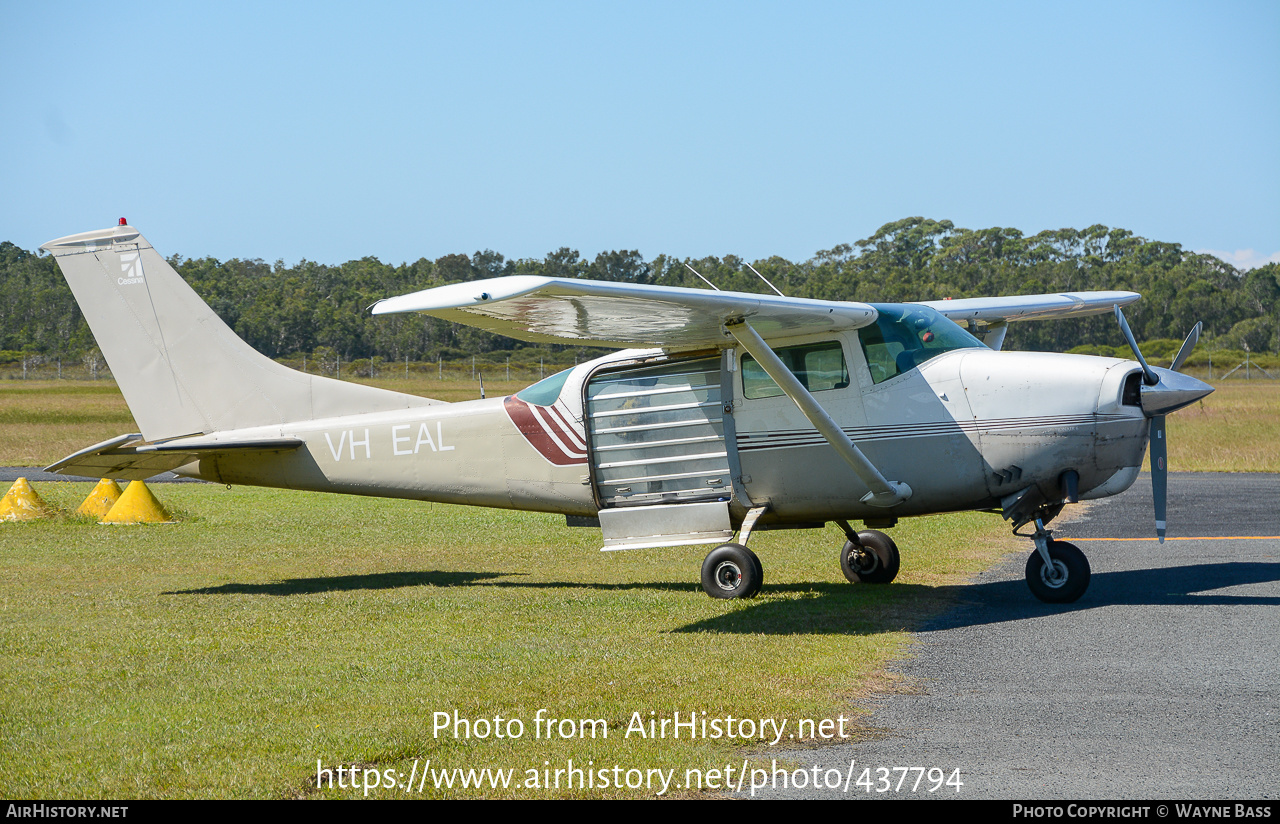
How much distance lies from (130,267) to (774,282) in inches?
4532

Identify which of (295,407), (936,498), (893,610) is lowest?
(893,610)

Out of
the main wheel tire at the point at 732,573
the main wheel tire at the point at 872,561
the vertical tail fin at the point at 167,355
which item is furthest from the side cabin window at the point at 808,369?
the vertical tail fin at the point at 167,355

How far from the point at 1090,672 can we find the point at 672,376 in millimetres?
4631

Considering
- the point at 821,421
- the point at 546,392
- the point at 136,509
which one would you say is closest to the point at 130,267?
the point at 546,392

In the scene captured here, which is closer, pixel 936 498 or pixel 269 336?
pixel 936 498

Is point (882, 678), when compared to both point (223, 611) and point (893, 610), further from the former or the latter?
point (223, 611)

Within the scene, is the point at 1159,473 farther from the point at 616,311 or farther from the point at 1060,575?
the point at 616,311

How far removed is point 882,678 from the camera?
272 inches

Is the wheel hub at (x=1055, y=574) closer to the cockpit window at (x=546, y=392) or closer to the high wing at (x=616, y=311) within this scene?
the high wing at (x=616, y=311)

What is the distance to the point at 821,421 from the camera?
9164mm

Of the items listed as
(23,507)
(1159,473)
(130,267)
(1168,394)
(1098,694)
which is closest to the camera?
(1098,694)

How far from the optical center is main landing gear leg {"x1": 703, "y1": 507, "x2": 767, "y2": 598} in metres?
9.72

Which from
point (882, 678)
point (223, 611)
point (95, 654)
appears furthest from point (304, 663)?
point (882, 678)

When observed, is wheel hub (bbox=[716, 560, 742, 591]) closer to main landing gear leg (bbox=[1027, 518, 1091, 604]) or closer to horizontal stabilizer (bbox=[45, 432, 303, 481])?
main landing gear leg (bbox=[1027, 518, 1091, 604])
